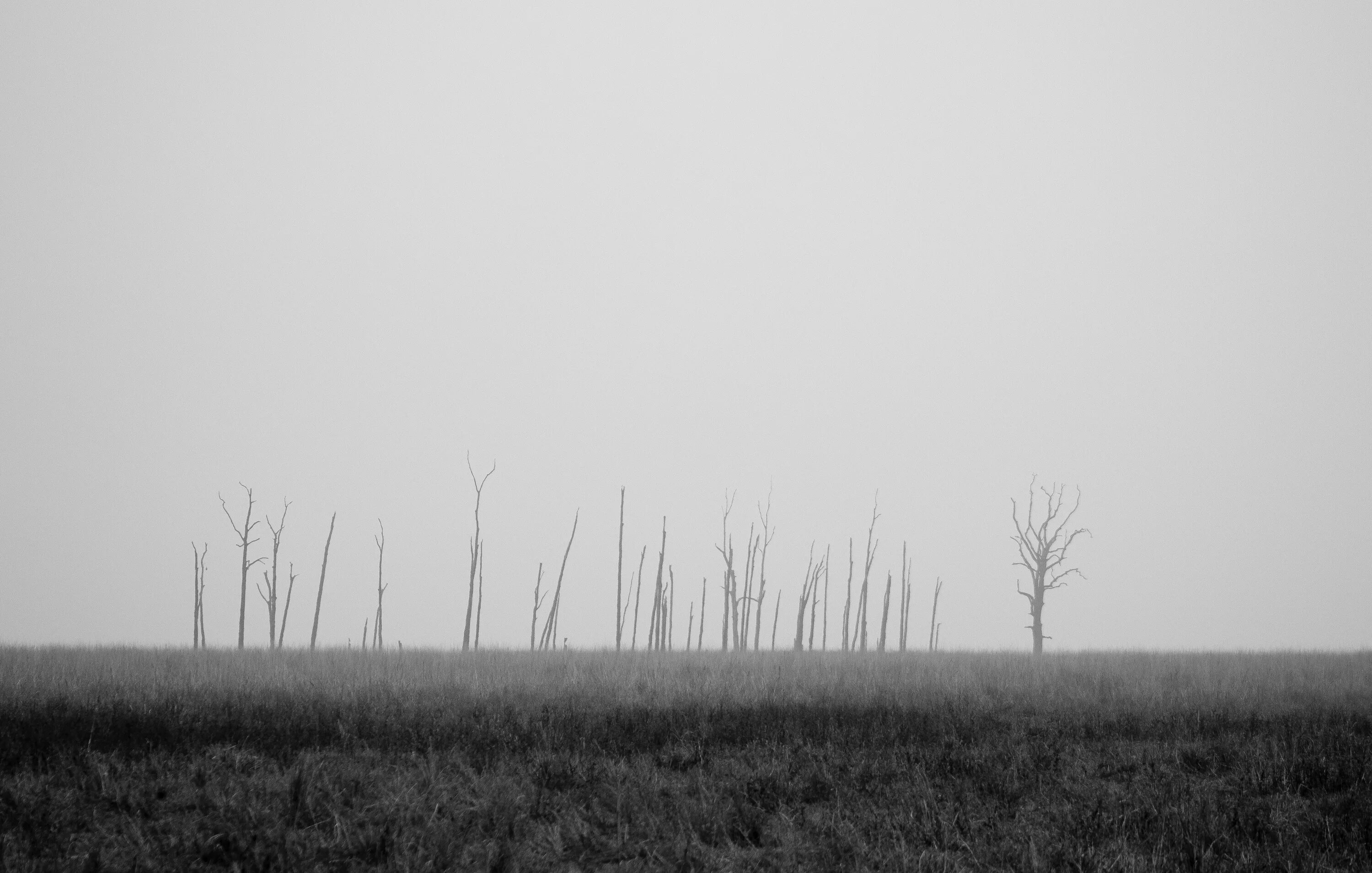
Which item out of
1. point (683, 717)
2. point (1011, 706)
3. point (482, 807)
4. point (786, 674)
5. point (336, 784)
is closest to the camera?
point (482, 807)

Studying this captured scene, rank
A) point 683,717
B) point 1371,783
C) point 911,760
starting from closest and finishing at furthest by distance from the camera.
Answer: point 1371,783 → point 911,760 → point 683,717

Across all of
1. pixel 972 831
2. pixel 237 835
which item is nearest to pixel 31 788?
pixel 237 835

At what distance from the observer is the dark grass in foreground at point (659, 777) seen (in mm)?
6367

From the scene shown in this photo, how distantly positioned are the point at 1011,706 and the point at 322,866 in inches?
407

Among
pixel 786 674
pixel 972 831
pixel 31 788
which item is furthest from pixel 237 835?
pixel 786 674

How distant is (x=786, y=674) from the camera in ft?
56.1

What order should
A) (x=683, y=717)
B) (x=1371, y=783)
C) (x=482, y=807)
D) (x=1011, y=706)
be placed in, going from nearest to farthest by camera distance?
(x=482, y=807)
(x=1371, y=783)
(x=683, y=717)
(x=1011, y=706)

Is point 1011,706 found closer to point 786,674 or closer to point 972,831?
point 786,674

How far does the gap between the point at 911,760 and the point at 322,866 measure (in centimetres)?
567

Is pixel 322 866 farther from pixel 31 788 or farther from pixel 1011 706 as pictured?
pixel 1011 706

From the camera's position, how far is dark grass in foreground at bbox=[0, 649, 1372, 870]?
637 centimetres

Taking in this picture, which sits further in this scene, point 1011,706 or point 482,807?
point 1011,706

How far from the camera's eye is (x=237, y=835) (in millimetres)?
6270

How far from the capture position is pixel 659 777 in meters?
8.09
